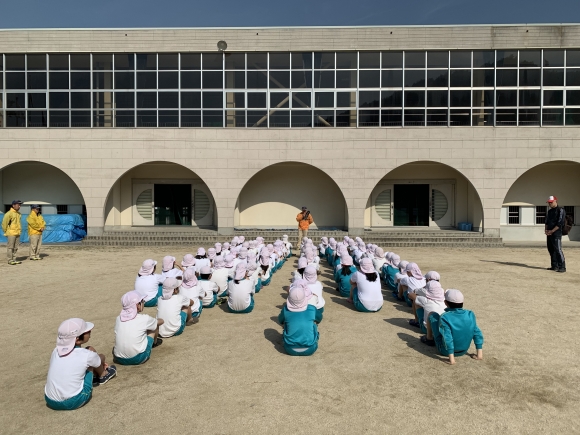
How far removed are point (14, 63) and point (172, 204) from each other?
8961 mm

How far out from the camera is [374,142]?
59.4 feet

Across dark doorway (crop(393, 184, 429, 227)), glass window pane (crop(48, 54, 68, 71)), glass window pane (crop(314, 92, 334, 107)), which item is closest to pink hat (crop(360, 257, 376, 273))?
glass window pane (crop(314, 92, 334, 107))

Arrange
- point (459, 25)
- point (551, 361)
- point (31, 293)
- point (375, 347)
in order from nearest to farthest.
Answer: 1. point (551, 361)
2. point (375, 347)
3. point (31, 293)
4. point (459, 25)

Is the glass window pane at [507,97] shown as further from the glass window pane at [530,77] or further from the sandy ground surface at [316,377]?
the sandy ground surface at [316,377]

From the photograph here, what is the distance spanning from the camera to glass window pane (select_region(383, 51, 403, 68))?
60.3 ft

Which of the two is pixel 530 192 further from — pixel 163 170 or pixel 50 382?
pixel 50 382

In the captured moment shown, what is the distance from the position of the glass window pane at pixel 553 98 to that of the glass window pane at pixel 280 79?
10.9 metres

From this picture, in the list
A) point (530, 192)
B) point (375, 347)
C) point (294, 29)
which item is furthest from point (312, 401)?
point (530, 192)

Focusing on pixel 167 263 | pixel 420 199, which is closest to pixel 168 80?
pixel 420 199

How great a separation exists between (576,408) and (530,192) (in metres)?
17.7

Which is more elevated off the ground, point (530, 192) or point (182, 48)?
point (182, 48)

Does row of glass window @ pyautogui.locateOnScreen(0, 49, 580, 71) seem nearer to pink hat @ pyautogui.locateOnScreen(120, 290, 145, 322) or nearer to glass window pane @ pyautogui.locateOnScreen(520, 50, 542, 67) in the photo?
glass window pane @ pyautogui.locateOnScreen(520, 50, 542, 67)

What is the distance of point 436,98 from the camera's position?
18312 mm

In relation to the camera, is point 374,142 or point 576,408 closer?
point 576,408
